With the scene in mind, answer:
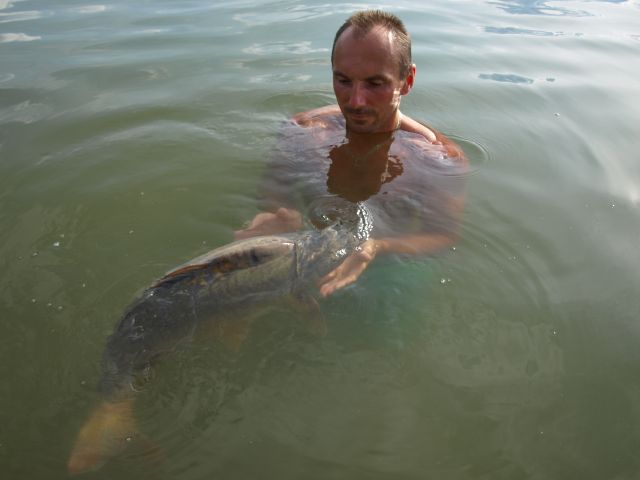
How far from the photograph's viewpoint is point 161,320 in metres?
2.69

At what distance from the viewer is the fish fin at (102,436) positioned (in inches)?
96.2

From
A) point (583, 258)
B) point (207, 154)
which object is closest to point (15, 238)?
point (207, 154)

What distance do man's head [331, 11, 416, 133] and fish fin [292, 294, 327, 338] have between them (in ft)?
6.01

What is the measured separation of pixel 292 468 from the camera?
8.30ft

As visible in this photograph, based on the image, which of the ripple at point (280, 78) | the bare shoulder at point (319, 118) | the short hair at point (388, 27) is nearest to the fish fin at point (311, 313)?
the short hair at point (388, 27)

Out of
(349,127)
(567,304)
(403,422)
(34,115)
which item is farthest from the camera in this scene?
(34,115)

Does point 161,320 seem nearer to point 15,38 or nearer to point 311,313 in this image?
point 311,313

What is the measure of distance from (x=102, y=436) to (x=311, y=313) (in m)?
1.30

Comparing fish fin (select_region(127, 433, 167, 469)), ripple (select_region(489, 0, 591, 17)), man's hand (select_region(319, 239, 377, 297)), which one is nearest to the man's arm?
man's hand (select_region(319, 239, 377, 297))

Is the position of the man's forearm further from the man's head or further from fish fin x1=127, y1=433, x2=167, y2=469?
fish fin x1=127, y1=433, x2=167, y2=469

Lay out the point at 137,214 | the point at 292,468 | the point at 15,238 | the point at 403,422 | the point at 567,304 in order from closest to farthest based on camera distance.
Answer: the point at 292,468 → the point at 403,422 → the point at 567,304 → the point at 15,238 → the point at 137,214

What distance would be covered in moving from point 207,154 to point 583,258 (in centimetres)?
352

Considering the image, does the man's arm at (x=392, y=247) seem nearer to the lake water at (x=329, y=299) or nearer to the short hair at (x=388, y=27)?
the lake water at (x=329, y=299)

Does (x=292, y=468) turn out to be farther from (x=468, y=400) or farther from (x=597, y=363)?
(x=597, y=363)
